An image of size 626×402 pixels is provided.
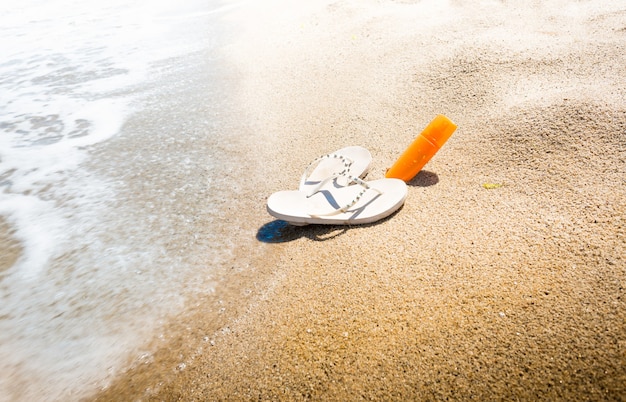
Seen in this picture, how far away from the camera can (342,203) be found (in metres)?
2.21

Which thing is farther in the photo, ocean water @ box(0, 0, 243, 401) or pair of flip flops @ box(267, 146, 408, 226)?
pair of flip flops @ box(267, 146, 408, 226)

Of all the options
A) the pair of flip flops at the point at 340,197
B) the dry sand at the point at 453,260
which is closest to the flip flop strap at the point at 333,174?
the pair of flip flops at the point at 340,197

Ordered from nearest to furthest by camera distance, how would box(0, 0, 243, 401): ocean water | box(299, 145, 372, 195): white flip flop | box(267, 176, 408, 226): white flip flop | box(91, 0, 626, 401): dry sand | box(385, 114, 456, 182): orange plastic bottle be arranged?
box(91, 0, 626, 401): dry sand, box(0, 0, 243, 401): ocean water, box(267, 176, 408, 226): white flip flop, box(385, 114, 456, 182): orange plastic bottle, box(299, 145, 372, 195): white flip flop

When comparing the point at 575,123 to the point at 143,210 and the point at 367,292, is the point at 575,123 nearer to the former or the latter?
the point at 367,292

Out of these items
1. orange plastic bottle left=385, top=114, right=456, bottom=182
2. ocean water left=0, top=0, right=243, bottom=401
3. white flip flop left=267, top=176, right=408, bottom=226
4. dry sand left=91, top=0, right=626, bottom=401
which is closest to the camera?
dry sand left=91, top=0, right=626, bottom=401

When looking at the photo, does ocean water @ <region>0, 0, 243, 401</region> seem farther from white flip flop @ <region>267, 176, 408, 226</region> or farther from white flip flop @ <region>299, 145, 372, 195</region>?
white flip flop @ <region>299, 145, 372, 195</region>

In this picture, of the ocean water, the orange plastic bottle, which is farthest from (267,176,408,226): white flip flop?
the ocean water

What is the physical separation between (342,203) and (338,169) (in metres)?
0.35

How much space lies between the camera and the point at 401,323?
1.54m

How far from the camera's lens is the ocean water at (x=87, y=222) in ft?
5.91

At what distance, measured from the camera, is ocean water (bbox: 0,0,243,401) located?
180cm

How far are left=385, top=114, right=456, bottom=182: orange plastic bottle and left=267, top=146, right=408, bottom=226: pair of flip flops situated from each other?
0.13m

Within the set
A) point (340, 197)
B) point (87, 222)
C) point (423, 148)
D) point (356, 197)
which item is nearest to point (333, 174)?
point (340, 197)

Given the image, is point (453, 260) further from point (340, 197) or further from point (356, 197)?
point (340, 197)
